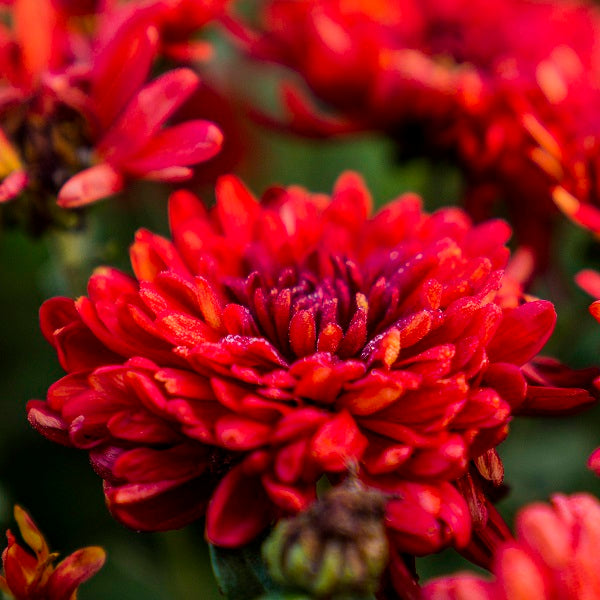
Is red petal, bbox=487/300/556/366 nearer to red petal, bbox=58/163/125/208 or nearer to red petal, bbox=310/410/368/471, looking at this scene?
red petal, bbox=310/410/368/471

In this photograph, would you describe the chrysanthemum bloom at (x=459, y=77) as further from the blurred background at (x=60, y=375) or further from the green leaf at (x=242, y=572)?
the green leaf at (x=242, y=572)

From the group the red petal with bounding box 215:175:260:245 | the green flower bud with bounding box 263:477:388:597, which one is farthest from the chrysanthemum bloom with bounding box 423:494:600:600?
the red petal with bounding box 215:175:260:245

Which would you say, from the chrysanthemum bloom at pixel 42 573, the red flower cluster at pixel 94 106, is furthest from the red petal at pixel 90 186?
the chrysanthemum bloom at pixel 42 573

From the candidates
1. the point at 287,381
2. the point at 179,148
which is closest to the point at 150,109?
the point at 179,148

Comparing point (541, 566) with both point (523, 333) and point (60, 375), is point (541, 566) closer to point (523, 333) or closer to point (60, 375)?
point (523, 333)

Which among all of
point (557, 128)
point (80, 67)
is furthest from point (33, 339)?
point (557, 128)

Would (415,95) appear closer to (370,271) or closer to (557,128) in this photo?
(557,128)
